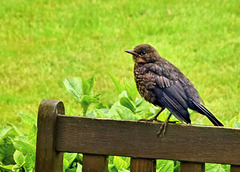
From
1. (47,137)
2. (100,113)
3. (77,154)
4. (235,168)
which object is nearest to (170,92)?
(100,113)

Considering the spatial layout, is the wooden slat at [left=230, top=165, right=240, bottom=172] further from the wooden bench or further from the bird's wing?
the bird's wing

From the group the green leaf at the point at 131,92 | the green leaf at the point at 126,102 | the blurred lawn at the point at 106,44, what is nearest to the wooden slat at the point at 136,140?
the green leaf at the point at 126,102

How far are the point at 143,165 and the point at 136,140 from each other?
114 millimetres

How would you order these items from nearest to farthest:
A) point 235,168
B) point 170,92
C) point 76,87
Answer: point 235,168 < point 170,92 < point 76,87

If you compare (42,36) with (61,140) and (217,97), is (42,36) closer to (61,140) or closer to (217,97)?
(217,97)

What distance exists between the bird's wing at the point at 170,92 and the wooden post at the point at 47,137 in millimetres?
771

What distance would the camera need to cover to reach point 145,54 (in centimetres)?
277

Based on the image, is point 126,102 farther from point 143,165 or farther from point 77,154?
point 143,165

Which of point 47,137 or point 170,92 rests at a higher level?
point 170,92

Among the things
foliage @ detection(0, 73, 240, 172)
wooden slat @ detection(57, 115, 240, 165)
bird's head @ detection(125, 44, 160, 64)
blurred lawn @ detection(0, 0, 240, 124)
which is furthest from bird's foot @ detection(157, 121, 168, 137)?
blurred lawn @ detection(0, 0, 240, 124)

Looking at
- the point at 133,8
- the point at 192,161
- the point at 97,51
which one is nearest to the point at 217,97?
the point at 97,51

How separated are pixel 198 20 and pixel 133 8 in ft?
4.04

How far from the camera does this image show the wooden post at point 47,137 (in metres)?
1.90

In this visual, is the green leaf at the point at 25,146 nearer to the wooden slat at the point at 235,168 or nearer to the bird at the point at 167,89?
the bird at the point at 167,89
